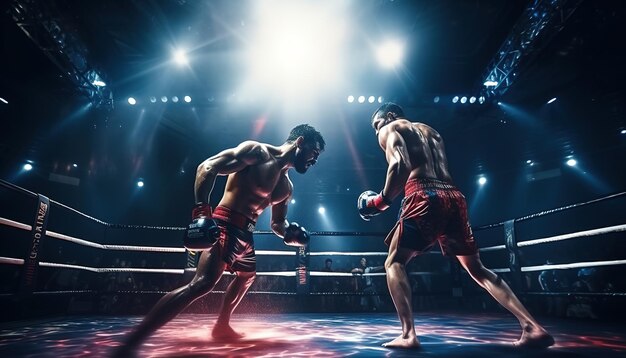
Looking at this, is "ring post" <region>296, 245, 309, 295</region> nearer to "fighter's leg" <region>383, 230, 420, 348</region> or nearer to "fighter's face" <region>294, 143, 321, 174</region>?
"fighter's face" <region>294, 143, 321, 174</region>

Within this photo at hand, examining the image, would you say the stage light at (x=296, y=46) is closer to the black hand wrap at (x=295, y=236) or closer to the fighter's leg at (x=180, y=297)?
the black hand wrap at (x=295, y=236)

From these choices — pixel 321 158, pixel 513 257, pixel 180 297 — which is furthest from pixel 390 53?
pixel 180 297

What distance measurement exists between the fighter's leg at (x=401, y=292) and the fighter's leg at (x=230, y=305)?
105cm

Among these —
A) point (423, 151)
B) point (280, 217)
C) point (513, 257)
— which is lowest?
point (513, 257)

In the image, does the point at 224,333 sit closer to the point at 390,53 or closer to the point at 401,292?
the point at 401,292

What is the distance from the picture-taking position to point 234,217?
214cm

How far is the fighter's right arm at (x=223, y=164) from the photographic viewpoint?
190 centimetres

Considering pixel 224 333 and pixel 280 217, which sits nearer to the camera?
pixel 224 333

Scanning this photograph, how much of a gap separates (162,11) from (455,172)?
9.79 metres

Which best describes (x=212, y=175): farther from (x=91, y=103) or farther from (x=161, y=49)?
(x=91, y=103)

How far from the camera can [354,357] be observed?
1629 mm

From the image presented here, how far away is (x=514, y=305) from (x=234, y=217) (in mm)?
1761

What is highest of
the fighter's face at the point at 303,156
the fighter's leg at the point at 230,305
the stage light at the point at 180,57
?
the stage light at the point at 180,57

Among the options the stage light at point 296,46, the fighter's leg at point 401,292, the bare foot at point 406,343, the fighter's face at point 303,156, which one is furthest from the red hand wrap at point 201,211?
the stage light at point 296,46
